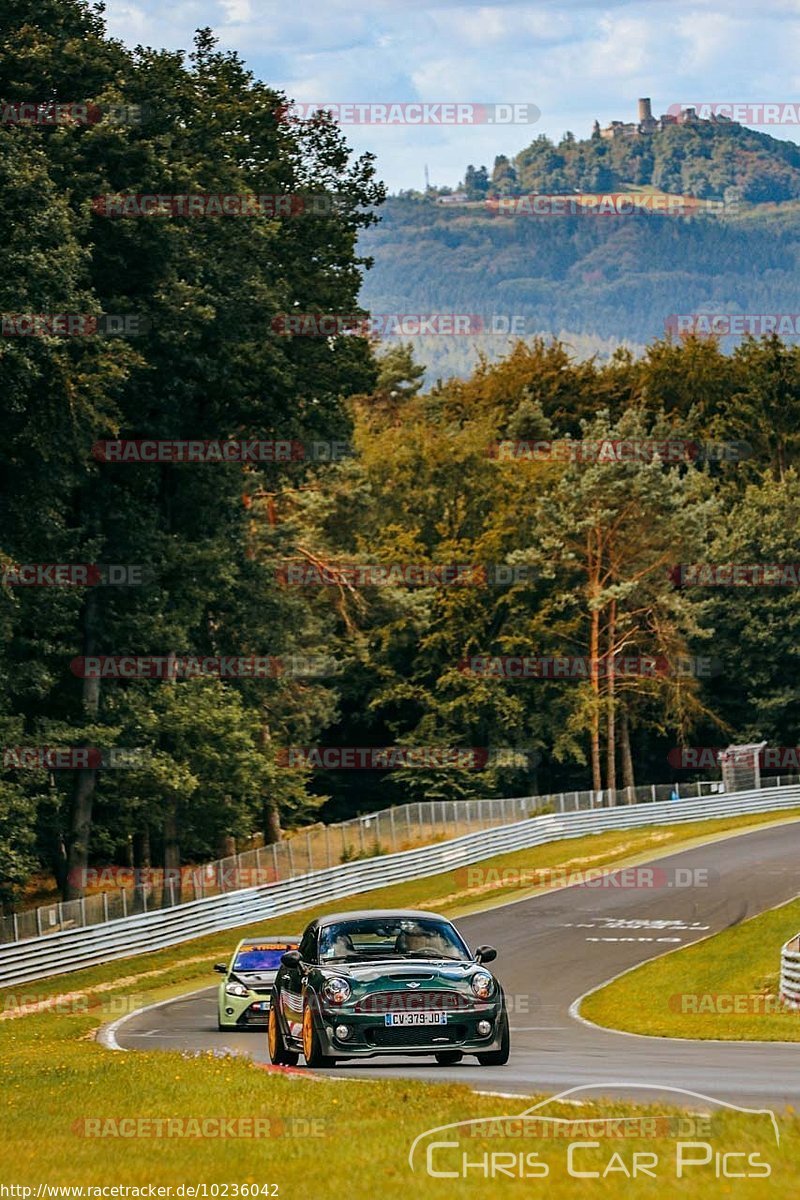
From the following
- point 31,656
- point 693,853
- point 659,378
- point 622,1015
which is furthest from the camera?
point 659,378

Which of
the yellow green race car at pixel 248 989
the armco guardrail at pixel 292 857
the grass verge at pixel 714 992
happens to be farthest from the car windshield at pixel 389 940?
the armco guardrail at pixel 292 857

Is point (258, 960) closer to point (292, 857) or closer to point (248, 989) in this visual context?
point (248, 989)

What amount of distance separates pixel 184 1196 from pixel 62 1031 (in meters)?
19.3

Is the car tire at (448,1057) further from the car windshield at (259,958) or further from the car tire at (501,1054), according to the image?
the car windshield at (259,958)

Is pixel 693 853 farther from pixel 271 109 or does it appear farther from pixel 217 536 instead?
pixel 271 109

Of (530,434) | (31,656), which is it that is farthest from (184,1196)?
(530,434)

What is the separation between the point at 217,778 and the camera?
1873 inches

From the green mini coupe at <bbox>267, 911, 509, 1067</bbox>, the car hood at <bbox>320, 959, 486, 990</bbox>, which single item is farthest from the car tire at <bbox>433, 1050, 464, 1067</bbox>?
the car hood at <bbox>320, 959, 486, 990</bbox>

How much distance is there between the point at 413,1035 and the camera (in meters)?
16.0

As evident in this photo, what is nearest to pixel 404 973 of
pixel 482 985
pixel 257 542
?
pixel 482 985

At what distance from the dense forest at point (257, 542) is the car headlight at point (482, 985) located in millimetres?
20549

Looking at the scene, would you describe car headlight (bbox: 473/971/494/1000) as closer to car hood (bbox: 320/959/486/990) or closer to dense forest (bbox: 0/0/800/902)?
car hood (bbox: 320/959/486/990)

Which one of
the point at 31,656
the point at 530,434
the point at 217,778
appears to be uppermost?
the point at 530,434

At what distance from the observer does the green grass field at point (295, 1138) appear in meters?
8.45
